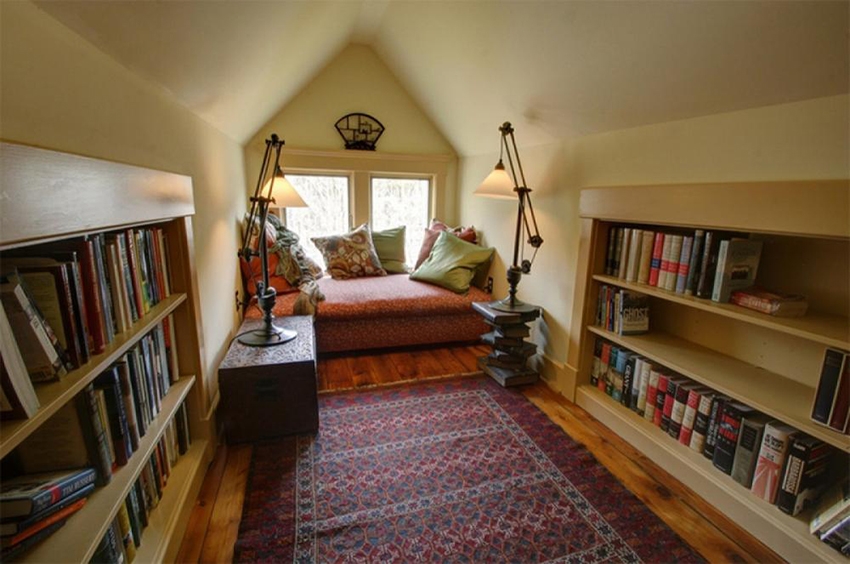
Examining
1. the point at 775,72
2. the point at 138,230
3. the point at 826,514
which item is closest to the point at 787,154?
the point at 775,72

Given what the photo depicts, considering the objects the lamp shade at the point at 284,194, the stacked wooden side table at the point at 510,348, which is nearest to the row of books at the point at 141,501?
the lamp shade at the point at 284,194

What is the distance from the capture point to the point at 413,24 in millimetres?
2639

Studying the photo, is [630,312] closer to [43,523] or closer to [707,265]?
[707,265]

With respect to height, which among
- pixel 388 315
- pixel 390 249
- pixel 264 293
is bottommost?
pixel 388 315

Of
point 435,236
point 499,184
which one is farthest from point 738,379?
point 435,236

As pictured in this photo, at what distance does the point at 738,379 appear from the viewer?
1.62m

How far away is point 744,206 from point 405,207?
3.13 m

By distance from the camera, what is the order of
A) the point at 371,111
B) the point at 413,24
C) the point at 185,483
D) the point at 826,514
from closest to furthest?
the point at 826,514, the point at 185,483, the point at 413,24, the point at 371,111

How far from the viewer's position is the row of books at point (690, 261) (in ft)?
5.26

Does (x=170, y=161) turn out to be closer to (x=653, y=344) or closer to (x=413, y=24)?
(x=413, y=24)

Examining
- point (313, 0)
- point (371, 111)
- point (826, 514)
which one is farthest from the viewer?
point (371, 111)

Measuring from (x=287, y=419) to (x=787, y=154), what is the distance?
2398 millimetres

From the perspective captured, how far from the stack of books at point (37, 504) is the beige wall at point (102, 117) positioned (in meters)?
0.78

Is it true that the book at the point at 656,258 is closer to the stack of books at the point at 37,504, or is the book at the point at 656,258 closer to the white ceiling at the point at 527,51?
the white ceiling at the point at 527,51
